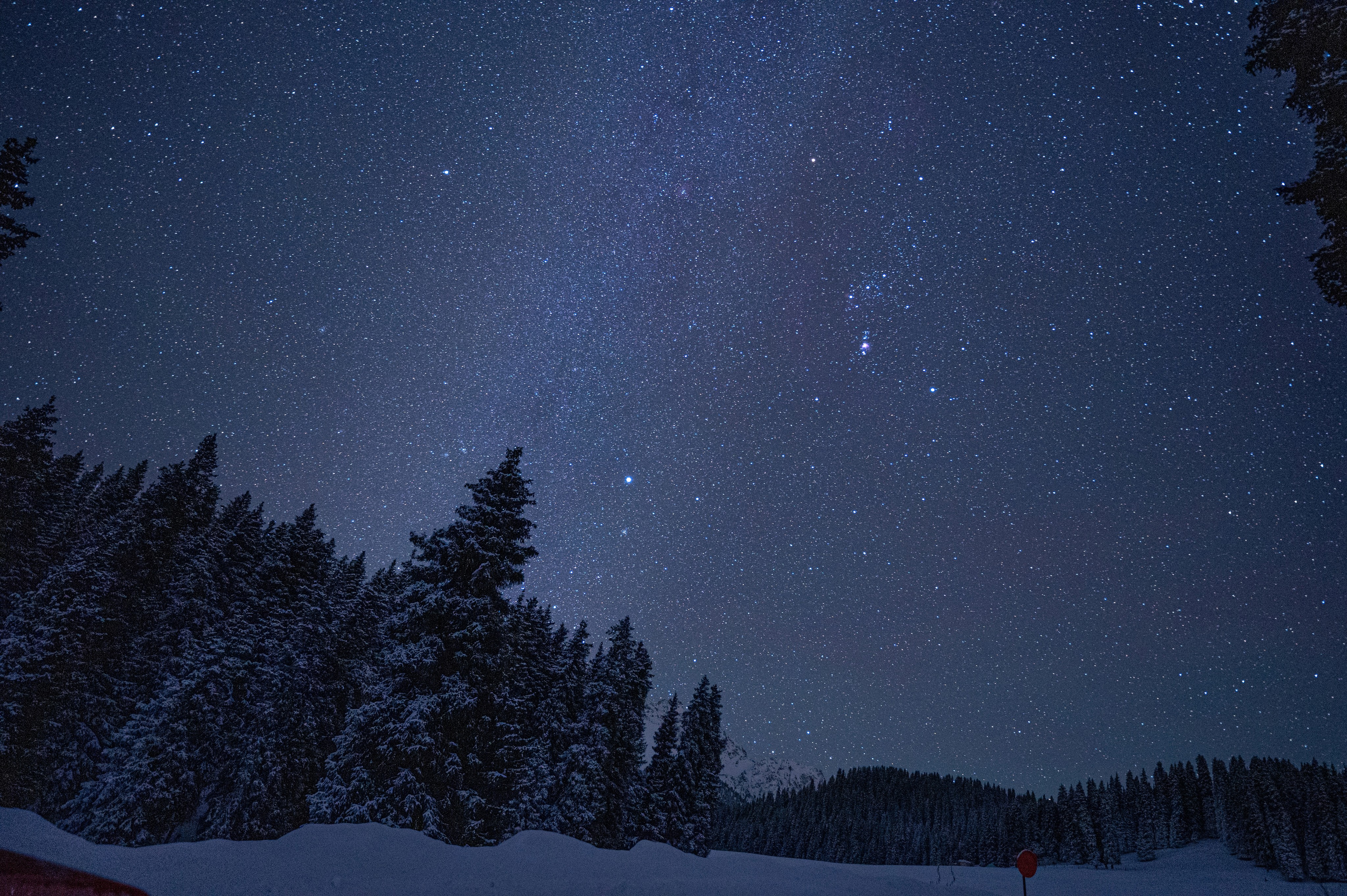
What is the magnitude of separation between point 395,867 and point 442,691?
9757 mm

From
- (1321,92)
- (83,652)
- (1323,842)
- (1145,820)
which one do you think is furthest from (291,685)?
(1145,820)

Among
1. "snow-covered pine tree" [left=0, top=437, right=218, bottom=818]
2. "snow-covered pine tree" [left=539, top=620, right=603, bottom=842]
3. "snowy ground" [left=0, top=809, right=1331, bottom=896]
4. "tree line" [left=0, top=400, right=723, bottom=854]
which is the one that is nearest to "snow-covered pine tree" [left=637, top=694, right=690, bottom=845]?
"tree line" [left=0, top=400, right=723, bottom=854]

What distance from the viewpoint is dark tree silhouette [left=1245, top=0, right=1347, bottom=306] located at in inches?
400

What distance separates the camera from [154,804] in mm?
25531

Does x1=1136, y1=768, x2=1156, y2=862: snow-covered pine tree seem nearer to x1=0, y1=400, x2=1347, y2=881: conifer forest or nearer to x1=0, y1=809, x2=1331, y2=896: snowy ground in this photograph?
x1=0, y1=400, x2=1347, y2=881: conifer forest

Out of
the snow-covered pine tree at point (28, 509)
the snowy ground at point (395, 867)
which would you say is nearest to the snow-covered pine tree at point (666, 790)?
the snowy ground at point (395, 867)

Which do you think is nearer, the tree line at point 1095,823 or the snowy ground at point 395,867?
the snowy ground at point 395,867

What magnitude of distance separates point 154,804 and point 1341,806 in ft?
423

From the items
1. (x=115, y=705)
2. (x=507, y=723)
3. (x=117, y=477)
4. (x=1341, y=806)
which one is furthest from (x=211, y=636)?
(x=1341, y=806)

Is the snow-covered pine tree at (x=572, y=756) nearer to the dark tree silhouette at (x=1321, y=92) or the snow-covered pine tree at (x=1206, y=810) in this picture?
the dark tree silhouette at (x=1321, y=92)

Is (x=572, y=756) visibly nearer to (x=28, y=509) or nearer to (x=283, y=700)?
(x=283, y=700)

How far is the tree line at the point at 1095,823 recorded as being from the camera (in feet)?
272

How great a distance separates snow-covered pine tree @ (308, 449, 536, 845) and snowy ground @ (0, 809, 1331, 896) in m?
6.91

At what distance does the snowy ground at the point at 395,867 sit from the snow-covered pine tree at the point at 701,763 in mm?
24009
